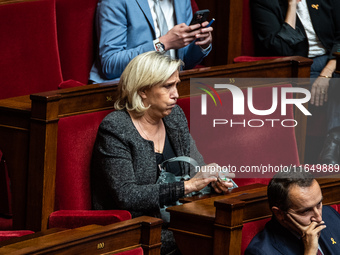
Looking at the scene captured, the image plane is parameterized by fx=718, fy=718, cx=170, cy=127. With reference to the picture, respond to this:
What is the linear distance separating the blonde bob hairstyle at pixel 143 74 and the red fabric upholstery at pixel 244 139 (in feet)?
0.67

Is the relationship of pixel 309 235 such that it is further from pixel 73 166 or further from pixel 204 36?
pixel 204 36

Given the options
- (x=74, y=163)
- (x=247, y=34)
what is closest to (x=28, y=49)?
(x=74, y=163)

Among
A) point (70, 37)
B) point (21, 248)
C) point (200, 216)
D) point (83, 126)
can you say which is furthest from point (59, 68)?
point (21, 248)

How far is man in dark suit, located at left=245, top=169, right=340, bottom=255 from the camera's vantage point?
42.8 inches

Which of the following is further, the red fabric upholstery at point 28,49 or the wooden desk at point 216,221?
the red fabric upholstery at point 28,49

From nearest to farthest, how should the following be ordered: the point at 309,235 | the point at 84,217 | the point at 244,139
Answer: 1. the point at 309,235
2. the point at 84,217
3. the point at 244,139

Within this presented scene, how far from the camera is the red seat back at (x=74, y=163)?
1.29 metres

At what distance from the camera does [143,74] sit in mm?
1339

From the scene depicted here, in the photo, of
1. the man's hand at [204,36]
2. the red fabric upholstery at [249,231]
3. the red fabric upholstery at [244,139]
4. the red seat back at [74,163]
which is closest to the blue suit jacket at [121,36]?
the man's hand at [204,36]

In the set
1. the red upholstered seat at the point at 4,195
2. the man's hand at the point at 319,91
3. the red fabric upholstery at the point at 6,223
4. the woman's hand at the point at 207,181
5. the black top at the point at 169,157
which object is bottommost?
the red fabric upholstery at the point at 6,223

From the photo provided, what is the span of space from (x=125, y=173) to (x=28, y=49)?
1.69ft

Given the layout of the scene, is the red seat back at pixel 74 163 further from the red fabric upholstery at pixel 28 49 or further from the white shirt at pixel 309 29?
the white shirt at pixel 309 29

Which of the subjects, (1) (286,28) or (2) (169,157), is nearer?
(2) (169,157)

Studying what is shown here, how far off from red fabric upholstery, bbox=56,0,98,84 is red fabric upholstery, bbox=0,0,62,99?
0.03 metres
